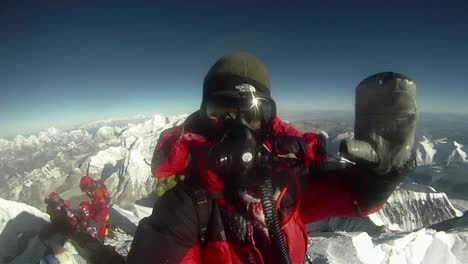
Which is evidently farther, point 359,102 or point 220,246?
point 220,246

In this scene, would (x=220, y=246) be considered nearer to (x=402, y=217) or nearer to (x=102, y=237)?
(x=102, y=237)

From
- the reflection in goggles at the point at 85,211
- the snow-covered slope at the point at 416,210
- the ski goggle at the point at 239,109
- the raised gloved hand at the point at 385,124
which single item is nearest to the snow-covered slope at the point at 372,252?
the ski goggle at the point at 239,109

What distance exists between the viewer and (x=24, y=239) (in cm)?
877

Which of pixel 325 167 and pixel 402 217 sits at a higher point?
pixel 325 167

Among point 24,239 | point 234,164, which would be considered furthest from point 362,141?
point 24,239

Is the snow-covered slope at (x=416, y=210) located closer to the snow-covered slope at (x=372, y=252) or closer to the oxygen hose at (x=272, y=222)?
the snow-covered slope at (x=372, y=252)

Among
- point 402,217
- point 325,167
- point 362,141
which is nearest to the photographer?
point 362,141

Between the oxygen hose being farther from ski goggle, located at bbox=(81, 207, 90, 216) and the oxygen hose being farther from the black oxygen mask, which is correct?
ski goggle, located at bbox=(81, 207, 90, 216)

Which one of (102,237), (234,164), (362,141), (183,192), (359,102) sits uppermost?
(359,102)

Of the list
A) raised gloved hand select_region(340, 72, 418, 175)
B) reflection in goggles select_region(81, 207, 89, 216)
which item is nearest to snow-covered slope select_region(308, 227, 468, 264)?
raised gloved hand select_region(340, 72, 418, 175)

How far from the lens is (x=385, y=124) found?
1.92 meters

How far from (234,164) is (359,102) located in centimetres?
113

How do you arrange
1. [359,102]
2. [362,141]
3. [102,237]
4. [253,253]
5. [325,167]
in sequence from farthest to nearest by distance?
[102,237]
[325,167]
[253,253]
[359,102]
[362,141]

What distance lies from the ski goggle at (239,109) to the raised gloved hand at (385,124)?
1.00 metres
